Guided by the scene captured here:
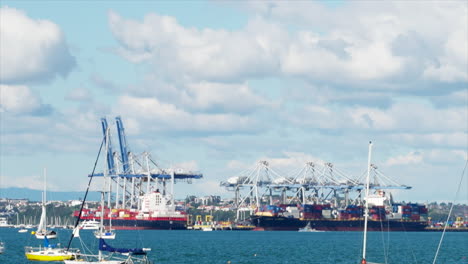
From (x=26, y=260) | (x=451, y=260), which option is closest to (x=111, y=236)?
(x=26, y=260)

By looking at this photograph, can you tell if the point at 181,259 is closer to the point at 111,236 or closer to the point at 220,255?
the point at 220,255

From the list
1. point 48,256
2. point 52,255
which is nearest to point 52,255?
point 52,255

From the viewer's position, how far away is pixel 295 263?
92.0 m

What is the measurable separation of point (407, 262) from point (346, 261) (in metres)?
6.85

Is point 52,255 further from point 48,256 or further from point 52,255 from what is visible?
point 48,256

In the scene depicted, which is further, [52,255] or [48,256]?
[48,256]

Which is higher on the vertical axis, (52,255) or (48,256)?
(52,255)

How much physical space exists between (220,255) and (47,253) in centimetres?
2811

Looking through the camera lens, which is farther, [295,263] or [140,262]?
[295,263]

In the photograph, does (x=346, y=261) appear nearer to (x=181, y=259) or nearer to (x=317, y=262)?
(x=317, y=262)

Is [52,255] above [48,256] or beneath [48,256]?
above

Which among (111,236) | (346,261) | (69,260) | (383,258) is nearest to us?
(69,260)

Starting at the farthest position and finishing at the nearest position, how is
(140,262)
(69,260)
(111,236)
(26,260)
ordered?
(111,236)
(26,260)
(69,260)
(140,262)

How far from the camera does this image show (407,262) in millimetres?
95875
